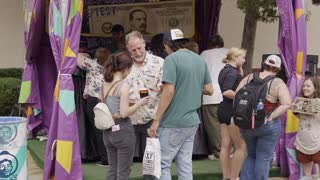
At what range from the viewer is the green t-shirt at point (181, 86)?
5031 mm

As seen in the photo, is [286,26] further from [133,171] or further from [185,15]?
[185,15]

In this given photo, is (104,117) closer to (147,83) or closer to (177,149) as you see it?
(177,149)

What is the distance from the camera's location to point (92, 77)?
6.78 m

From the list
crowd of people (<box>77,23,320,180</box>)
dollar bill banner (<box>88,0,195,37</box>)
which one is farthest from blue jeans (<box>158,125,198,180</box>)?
dollar bill banner (<box>88,0,195,37</box>)

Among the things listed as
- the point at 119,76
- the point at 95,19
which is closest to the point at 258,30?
the point at 95,19

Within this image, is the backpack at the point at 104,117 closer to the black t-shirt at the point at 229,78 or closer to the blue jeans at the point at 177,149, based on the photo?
the blue jeans at the point at 177,149

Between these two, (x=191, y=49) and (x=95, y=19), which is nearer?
(x=191, y=49)

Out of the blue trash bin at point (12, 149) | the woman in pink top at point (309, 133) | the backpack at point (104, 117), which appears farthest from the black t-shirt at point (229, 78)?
the blue trash bin at point (12, 149)

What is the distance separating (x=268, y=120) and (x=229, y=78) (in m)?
0.74

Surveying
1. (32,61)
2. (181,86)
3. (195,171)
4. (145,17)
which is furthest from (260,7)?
(181,86)

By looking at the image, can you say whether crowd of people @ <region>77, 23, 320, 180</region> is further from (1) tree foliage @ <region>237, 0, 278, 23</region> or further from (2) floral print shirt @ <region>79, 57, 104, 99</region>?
(1) tree foliage @ <region>237, 0, 278, 23</region>

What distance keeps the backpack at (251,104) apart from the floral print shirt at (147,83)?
2.85 feet

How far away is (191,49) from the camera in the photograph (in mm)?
5273

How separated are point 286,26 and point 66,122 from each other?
9.21ft
